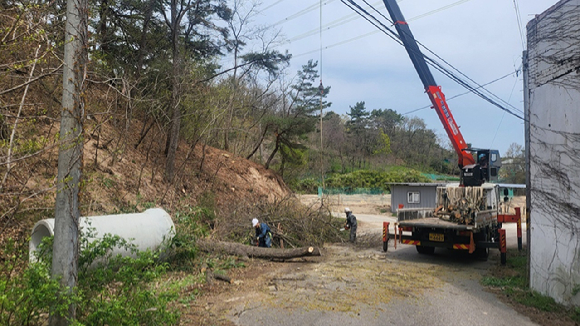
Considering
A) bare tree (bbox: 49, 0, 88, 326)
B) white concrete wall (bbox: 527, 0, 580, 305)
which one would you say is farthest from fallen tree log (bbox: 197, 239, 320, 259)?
bare tree (bbox: 49, 0, 88, 326)

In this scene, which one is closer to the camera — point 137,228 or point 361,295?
point 361,295

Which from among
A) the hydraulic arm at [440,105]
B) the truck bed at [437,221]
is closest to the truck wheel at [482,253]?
the truck bed at [437,221]

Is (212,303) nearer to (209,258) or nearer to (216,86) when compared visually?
(209,258)

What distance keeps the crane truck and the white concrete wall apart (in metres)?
2.92

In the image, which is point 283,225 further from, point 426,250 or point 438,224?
point 438,224

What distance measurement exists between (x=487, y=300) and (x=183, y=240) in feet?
21.0

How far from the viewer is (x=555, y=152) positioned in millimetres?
7129

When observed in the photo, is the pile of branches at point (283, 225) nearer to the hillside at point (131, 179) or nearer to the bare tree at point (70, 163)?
the hillside at point (131, 179)

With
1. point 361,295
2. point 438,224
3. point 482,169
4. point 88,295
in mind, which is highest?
point 482,169

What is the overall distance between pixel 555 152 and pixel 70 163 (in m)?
7.56

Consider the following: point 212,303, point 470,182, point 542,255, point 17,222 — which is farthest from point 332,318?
point 470,182

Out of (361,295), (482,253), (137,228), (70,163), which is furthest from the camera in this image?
(482,253)

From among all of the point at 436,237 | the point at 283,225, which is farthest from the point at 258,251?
the point at 436,237

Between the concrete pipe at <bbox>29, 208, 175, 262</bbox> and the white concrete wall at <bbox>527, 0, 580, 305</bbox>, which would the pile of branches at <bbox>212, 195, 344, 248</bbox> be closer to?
the concrete pipe at <bbox>29, 208, 175, 262</bbox>
